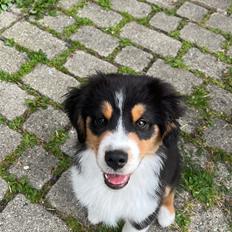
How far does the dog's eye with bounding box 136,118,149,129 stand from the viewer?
3.09 m

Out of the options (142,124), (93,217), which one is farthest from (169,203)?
(142,124)

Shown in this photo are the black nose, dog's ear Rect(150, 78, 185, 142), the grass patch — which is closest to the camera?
the black nose

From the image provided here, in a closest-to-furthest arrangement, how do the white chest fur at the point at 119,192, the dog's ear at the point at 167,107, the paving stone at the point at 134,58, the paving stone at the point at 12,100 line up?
the dog's ear at the point at 167,107 < the white chest fur at the point at 119,192 < the paving stone at the point at 12,100 < the paving stone at the point at 134,58

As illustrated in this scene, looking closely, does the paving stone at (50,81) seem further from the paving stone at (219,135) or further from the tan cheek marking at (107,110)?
the tan cheek marking at (107,110)

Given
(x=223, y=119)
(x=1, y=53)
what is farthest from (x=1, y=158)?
(x=223, y=119)

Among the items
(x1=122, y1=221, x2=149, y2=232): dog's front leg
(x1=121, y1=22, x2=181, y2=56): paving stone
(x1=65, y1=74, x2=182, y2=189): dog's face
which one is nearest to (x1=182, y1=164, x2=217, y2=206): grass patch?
(x1=122, y1=221, x2=149, y2=232): dog's front leg

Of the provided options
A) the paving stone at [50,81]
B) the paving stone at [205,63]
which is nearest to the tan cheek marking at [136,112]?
the paving stone at [50,81]

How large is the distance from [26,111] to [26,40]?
1.02m

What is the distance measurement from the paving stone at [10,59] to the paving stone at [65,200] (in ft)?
4.74

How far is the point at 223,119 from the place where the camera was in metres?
4.61

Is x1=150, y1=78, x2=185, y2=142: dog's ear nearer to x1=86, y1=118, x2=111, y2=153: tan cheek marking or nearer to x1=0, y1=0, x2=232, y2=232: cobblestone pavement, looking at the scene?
x1=86, y1=118, x2=111, y2=153: tan cheek marking

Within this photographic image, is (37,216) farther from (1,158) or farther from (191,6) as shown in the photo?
(191,6)

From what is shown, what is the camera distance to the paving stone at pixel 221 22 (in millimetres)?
5445

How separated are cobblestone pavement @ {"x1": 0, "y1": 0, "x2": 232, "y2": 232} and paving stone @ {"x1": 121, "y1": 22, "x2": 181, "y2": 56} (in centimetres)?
1
